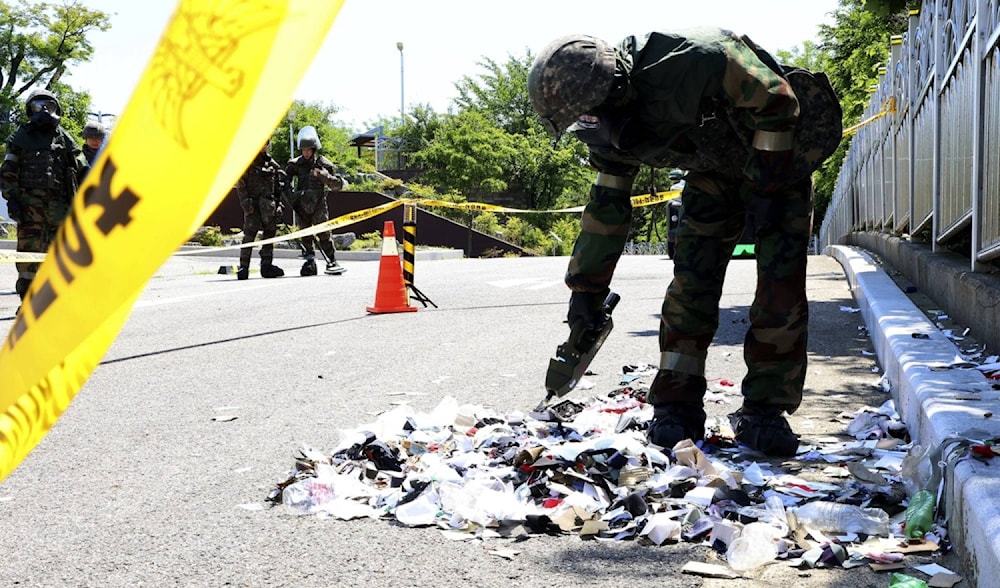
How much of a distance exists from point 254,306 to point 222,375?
456cm

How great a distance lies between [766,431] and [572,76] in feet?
5.38

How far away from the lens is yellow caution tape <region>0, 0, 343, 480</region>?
3.65 feet

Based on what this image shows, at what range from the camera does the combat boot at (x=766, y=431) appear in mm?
4207

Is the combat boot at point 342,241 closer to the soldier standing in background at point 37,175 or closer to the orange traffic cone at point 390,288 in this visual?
the soldier standing in background at point 37,175

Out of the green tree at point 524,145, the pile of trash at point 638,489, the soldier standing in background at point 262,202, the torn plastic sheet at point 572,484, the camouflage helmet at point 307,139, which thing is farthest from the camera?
the green tree at point 524,145

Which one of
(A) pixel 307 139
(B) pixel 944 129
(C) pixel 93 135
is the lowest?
(B) pixel 944 129

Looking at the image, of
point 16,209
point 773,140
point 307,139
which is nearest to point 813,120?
point 773,140

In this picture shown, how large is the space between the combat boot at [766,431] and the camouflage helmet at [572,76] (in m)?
1.48

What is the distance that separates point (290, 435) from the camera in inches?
190

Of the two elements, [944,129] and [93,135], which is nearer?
[944,129]

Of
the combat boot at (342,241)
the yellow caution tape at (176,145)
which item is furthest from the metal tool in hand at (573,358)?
the combat boot at (342,241)

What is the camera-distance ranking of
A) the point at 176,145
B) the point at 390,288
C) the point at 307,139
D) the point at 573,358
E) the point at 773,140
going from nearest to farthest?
the point at 176,145 < the point at 773,140 < the point at 573,358 < the point at 390,288 < the point at 307,139

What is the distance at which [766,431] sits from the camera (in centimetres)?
425

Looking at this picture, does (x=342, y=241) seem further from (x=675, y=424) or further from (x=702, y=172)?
(x=675, y=424)
